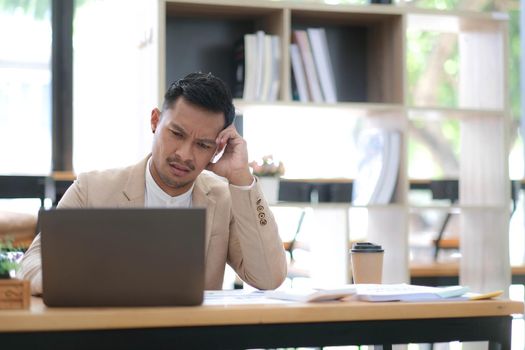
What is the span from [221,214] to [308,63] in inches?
55.2

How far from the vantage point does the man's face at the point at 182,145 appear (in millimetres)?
2320

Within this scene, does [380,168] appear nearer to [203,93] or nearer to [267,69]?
[267,69]

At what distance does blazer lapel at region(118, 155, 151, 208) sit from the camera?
7.59ft

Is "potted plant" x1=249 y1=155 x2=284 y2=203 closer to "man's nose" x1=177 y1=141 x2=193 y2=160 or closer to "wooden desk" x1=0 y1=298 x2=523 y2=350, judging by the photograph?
"man's nose" x1=177 y1=141 x2=193 y2=160

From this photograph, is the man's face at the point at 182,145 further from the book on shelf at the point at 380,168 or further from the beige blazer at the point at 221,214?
the book on shelf at the point at 380,168

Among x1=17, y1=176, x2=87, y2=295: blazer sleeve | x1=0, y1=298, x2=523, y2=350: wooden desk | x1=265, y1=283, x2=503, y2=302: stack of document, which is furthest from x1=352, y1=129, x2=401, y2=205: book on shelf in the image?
x1=0, y1=298, x2=523, y2=350: wooden desk

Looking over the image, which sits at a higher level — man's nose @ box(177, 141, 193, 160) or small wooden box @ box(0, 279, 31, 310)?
man's nose @ box(177, 141, 193, 160)

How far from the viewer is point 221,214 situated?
7.98 ft

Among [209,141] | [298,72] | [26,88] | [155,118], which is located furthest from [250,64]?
[26,88]

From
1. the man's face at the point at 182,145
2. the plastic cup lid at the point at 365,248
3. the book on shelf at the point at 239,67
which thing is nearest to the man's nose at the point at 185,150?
the man's face at the point at 182,145

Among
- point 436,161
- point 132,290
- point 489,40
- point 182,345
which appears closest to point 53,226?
point 132,290

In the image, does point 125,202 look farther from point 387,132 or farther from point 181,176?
point 387,132

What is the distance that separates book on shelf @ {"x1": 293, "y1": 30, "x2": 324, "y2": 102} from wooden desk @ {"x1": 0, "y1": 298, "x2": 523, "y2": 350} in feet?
6.57

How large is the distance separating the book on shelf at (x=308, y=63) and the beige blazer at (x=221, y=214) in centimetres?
137
